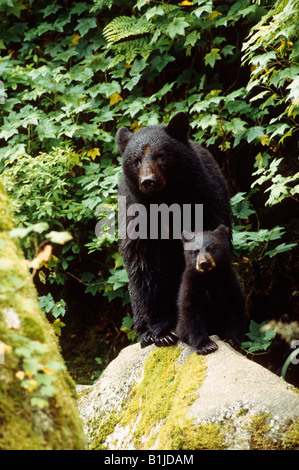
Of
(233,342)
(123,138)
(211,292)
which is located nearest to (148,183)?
(123,138)

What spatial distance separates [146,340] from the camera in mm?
4902

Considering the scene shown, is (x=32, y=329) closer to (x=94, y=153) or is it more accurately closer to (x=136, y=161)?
(x=136, y=161)

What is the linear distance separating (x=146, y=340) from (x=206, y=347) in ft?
4.24

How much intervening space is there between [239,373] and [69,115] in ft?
15.0

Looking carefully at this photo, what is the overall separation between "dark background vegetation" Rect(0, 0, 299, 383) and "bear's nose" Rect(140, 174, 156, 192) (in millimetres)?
1771

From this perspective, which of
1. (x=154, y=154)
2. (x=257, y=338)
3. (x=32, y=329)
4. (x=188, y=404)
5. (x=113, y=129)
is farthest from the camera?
(x=113, y=129)

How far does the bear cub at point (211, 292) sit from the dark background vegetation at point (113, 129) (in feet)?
6.07

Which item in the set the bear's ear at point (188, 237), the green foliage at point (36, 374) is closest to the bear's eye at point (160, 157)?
the bear's ear at point (188, 237)

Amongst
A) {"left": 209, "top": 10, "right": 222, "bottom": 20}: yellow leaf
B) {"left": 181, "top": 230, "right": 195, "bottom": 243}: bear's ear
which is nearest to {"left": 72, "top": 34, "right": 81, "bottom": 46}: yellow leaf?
{"left": 209, "top": 10, "right": 222, "bottom": 20}: yellow leaf

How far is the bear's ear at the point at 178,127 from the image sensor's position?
188 inches

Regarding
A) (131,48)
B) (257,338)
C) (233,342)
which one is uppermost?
(131,48)

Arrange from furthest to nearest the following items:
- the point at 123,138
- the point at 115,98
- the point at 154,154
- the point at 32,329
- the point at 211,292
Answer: the point at 115,98
the point at 123,138
the point at 154,154
the point at 211,292
the point at 32,329

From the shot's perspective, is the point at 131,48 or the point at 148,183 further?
the point at 131,48

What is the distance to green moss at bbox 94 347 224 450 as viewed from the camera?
2.82 m
